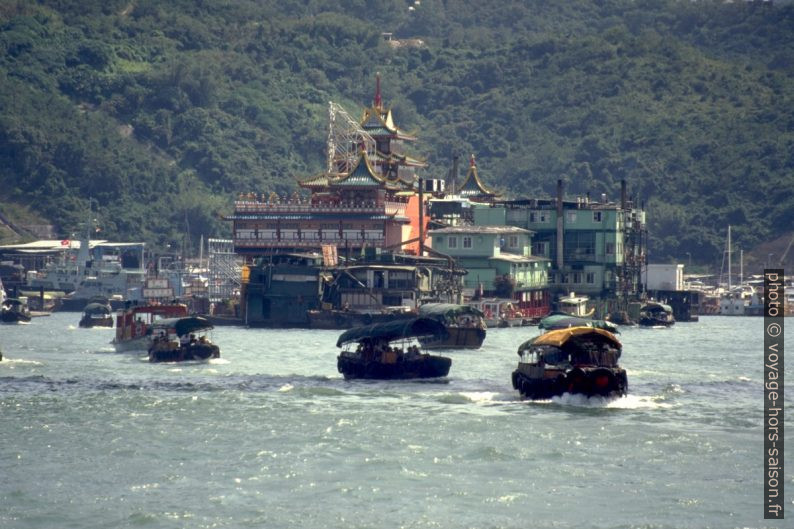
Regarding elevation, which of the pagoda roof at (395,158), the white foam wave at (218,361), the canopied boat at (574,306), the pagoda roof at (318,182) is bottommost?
the white foam wave at (218,361)

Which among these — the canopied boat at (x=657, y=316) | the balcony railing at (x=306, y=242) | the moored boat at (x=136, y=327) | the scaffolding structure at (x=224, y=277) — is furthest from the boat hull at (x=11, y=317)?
the canopied boat at (x=657, y=316)

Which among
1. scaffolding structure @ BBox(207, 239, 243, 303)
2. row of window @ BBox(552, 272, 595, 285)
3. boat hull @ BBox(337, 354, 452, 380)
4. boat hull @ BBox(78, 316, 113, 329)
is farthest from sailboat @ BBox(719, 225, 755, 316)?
boat hull @ BBox(337, 354, 452, 380)

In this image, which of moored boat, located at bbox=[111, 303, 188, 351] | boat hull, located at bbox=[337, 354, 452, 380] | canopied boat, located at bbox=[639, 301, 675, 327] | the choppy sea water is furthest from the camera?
canopied boat, located at bbox=[639, 301, 675, 327]

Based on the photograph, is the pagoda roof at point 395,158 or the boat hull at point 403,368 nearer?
the boat hull at point 403,368

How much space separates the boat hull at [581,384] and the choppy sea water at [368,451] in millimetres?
433

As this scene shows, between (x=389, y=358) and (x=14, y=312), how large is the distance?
6616 centimetres

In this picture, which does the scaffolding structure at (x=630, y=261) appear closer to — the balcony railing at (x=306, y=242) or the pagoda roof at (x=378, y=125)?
the balcony railing at (x=306, y=242)

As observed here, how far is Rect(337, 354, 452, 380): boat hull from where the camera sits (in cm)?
7781

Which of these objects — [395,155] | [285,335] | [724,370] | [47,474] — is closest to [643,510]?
[47,474]

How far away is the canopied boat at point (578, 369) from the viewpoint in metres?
67.4

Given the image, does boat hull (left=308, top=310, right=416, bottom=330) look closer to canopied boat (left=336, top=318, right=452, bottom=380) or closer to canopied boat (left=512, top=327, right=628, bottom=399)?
canopied boat (left=336, top=318, right=452, bottom=380)

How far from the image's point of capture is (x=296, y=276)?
429ft

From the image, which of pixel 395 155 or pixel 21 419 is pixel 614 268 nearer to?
pixel 395 155

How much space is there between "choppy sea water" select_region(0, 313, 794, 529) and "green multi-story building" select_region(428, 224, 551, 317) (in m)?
50.9
